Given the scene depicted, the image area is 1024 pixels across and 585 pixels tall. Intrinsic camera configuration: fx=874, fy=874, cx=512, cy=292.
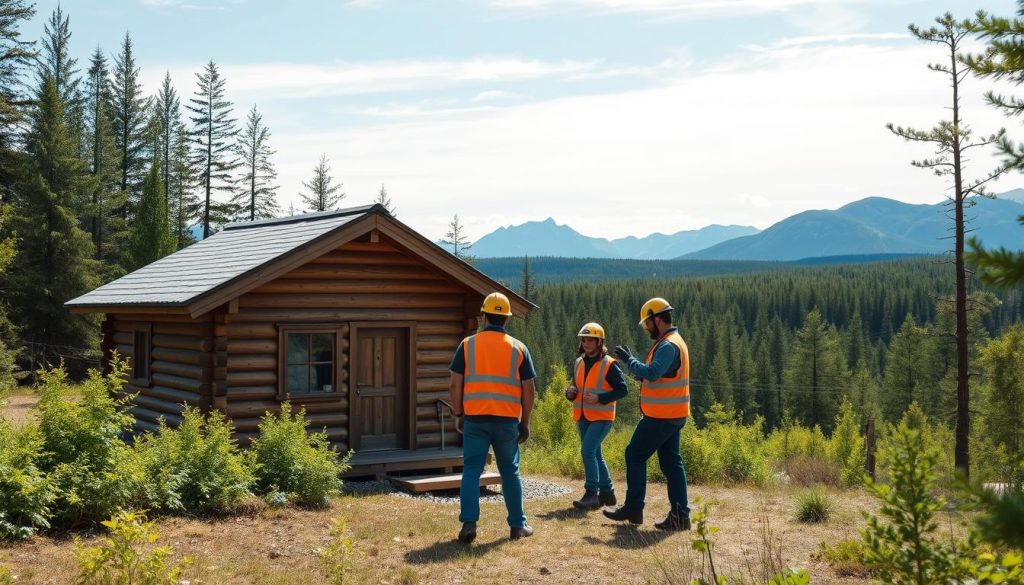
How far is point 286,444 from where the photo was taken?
36.4 feet

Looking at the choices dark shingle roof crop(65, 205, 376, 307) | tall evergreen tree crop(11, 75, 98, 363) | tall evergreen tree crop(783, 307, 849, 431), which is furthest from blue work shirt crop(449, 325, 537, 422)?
tall evergreen tree crop(783, 307, 849, 431)

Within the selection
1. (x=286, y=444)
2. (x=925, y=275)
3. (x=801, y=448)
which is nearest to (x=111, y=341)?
(x=286, y=444)

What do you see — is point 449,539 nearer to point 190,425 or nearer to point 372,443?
point 190,425

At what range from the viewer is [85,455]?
880cm

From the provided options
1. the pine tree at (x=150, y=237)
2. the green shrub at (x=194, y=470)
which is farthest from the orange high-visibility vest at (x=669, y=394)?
the pine tree at (x=150, y=237)

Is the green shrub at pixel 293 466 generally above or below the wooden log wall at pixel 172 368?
below

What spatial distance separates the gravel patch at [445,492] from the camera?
40.6 ft

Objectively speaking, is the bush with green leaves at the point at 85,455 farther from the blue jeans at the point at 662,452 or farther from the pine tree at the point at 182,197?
the pine tree at the point at 182,197

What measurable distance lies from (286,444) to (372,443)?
119 inches

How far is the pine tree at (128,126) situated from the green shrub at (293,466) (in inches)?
1649

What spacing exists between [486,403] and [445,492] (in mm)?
4659

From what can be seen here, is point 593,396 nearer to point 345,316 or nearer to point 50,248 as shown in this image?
point 345,316

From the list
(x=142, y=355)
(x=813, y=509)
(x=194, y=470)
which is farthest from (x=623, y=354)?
(x=142, y=355)

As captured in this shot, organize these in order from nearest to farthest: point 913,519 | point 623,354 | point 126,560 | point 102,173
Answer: point 913,519 < point 126,560 < point 623,354 < point 102,173
